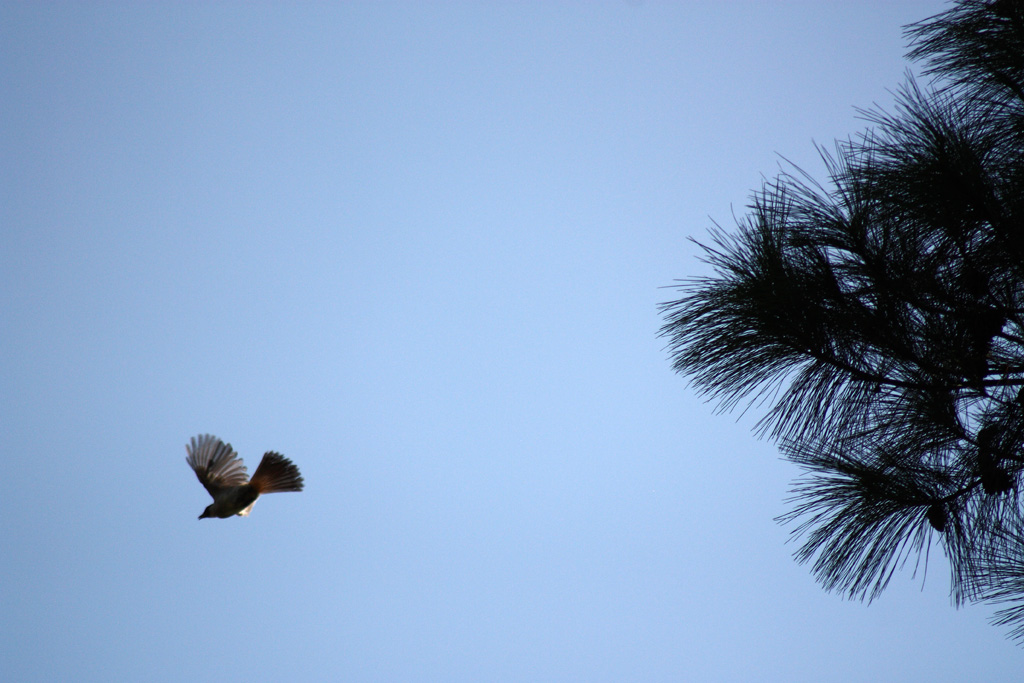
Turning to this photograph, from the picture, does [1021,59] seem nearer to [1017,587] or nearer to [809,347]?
[809,347]

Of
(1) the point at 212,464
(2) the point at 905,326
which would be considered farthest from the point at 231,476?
(2) the point at 905,326

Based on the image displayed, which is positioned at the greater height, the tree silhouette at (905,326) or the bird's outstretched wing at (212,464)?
the bird's outstretched wing at (212,464)

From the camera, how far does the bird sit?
10.4ft

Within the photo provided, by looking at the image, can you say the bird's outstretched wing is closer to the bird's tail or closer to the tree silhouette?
the bird's tail

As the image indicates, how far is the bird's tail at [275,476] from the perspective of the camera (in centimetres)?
314

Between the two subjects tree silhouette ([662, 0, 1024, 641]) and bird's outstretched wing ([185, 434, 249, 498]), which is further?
bird's outstretched wing ([185, 434, 249, 498])

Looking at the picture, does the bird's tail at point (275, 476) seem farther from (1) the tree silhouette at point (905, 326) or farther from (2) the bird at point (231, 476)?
(1) the tree silhouette at point (905, 326)

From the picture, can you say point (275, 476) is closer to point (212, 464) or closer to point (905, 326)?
point (212, 464)

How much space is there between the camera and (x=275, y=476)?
3184mm

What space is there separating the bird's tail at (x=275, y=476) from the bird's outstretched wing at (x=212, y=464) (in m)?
0.28

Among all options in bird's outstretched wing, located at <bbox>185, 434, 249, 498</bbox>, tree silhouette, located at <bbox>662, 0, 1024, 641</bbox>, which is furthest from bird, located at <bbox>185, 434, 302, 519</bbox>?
tree silhouette, located at <bbox>662, 0, 1024, 641</bbox>

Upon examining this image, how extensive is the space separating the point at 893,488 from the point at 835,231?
76 cm

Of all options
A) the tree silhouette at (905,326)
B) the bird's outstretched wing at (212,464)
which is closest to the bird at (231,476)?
the bird's outstretched wing at (212,464)

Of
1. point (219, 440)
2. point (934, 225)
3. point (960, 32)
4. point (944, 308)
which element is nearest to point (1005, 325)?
point (944, 308)
